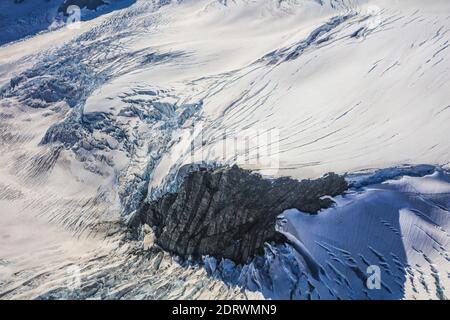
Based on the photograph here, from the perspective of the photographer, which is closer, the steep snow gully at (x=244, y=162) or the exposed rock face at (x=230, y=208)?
the steep snow gully at (x=244, y=162)

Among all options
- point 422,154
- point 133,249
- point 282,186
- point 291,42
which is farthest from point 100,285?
point 291,42

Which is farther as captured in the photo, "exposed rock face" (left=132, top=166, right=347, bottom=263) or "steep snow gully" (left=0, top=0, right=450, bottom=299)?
"exposed rock face" (left=132, top=166, right=347, bottom=263)

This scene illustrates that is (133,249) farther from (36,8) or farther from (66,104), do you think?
(36,8)

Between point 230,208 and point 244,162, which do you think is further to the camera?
point 244,162

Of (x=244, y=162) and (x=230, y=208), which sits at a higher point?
(x=244, y=162)
